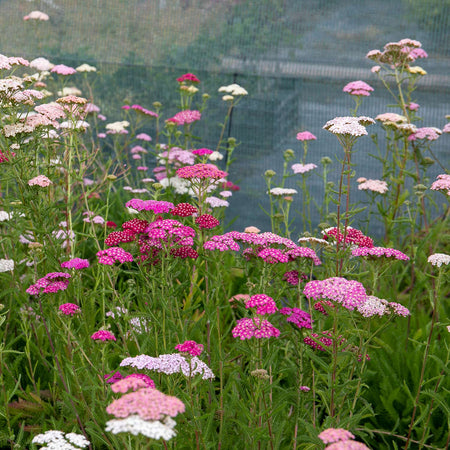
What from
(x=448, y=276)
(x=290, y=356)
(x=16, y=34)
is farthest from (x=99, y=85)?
(x=448, y=276)

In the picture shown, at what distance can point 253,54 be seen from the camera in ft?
17.4

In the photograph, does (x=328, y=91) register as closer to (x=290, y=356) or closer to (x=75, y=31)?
(x=75, y=31)

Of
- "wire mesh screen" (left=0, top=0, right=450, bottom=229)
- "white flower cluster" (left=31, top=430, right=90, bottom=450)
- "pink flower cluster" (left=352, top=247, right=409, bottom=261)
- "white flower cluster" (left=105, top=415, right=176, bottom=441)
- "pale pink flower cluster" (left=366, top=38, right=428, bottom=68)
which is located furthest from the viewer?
"wire mesh screen" (left=0, top=0, right=450, bottom=229)

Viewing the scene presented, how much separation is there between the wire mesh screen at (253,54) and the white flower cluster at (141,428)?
4333 mm

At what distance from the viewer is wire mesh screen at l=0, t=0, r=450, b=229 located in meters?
4.92

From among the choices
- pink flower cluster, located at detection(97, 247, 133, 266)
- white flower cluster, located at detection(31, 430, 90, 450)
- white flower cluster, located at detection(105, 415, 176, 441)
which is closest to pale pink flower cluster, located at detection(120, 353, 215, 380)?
white flower cluster, located at detection(31, 430, 90, 450)

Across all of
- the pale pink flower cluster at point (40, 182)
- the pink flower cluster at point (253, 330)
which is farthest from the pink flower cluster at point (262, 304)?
the pale pink flower cluster at point (40, 182)

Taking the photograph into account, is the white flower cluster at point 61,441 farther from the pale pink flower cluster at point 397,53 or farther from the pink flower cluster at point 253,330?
the pale pink flower cluster at point 397,53

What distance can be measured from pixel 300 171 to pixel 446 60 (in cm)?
183

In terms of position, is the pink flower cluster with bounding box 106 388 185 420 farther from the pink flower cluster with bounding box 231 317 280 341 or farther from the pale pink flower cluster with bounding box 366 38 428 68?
the pale pink flower cluster with bounding box 366 38 428 68

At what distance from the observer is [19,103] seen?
8.43 feet

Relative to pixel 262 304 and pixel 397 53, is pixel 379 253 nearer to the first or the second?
pixel 262 304

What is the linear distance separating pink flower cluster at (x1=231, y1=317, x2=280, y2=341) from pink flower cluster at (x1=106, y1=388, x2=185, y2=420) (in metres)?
0.56

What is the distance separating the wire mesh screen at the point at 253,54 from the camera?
4.92 m
